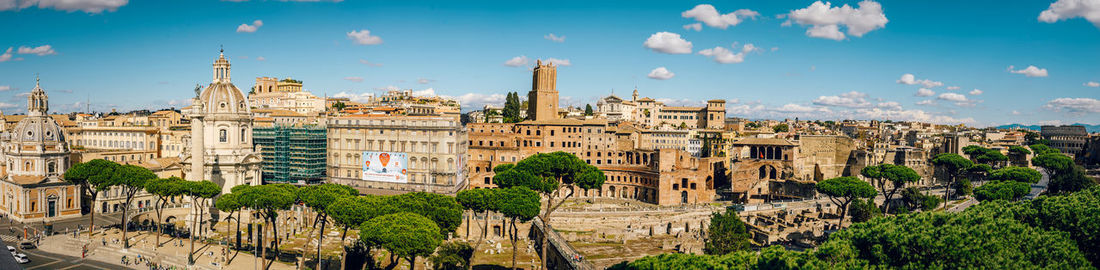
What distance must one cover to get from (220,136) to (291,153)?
16.1m

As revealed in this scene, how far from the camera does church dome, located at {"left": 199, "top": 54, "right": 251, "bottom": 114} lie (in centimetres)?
6112

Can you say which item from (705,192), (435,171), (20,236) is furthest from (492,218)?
(20,236)

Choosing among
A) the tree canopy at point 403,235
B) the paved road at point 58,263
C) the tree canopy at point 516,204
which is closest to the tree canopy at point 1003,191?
the tree canopy at point 516,204

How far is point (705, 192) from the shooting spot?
8250 centimetres

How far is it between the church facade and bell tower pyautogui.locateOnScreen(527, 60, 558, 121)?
45.9 metres

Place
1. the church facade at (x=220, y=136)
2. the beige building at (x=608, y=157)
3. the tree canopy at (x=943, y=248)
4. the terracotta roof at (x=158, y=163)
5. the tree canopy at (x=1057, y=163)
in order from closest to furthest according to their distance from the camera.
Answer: the tree canopy at (x=943, y=248) → the church facade at (x=220, y=136) → the terracotta roof at (x=158, y=163) → the beige building at (x=608, y=157) → the tree canopy at (x=1057, y=163)

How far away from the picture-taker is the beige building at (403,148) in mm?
75188

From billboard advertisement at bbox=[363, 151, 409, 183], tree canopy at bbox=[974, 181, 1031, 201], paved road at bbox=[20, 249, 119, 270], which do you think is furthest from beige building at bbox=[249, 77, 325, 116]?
tree canopy at bbox=[974, 181, 1031, 201]

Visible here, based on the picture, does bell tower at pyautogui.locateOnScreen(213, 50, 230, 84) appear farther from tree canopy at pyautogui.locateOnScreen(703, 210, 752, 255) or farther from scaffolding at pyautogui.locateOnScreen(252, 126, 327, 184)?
tree canopy at pyautogui.locateOnScreen(703, 210, 752, 255)

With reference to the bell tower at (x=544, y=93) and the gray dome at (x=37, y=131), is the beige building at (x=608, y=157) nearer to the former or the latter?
the bell tower at (x=544, y=93)

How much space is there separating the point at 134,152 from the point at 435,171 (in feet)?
115

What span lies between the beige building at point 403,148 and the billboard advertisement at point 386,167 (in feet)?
1.31

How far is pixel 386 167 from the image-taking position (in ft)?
250

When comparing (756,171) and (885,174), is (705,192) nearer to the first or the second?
(756,171)
